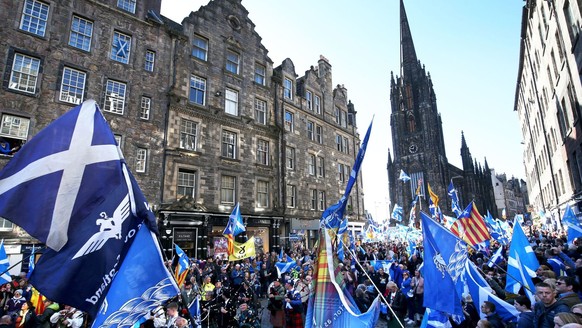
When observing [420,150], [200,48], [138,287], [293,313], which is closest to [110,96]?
[200,48]

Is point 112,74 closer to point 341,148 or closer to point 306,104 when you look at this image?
point 306,104

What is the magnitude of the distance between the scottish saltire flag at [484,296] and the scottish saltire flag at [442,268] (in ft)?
1.88

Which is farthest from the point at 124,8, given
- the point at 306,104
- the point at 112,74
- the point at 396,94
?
the point at 396,94

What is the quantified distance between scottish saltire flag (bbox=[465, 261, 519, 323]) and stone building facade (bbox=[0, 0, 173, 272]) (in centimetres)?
1678

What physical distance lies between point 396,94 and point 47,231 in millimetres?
89569

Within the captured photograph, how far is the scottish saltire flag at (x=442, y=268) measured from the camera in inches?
242

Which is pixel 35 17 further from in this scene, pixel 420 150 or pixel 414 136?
pixel 414 136

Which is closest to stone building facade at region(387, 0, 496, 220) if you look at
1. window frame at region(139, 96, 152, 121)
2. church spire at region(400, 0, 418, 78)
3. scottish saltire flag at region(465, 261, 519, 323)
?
church spire at region(400, 0, 418, 78)

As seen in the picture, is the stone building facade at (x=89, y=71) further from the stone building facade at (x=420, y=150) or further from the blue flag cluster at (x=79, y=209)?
the stone building facade at (x=420, y=150)

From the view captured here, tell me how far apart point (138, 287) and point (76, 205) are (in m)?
1.12

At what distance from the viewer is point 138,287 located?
3.47m

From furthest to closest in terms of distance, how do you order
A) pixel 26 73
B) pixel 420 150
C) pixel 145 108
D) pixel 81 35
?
pixel 420 150
pixel 145 108
pixel 81 35
pixel 26 73

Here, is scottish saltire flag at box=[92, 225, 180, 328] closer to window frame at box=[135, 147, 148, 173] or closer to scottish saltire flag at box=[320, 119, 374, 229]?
scottish saltire flag at box=[320, 119, 374, 229]

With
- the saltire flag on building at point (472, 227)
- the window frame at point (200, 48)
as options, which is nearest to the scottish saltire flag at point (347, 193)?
the saltire flag on building at point (472, 227)
